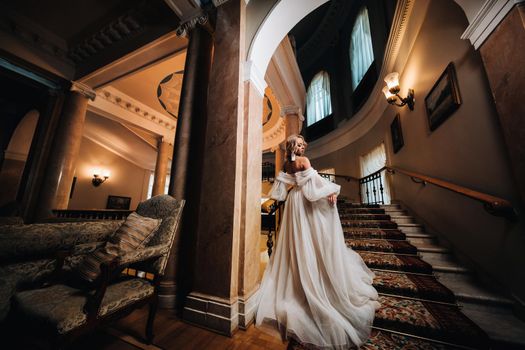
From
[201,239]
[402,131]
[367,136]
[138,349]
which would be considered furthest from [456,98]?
[367,136]

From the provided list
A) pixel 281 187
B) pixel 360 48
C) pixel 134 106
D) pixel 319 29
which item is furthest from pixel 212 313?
pixel 319 29

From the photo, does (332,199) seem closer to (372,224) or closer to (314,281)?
(314,281)

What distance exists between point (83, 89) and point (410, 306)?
7225 millimetres

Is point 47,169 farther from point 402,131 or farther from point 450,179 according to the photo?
point 402,131

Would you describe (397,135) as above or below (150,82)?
below

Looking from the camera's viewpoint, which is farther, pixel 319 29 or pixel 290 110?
pixel 319 29

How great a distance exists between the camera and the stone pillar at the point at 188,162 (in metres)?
2.04

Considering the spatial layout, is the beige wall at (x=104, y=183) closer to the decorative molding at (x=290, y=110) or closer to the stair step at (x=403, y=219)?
the decorative molding at (x=290, y=110)

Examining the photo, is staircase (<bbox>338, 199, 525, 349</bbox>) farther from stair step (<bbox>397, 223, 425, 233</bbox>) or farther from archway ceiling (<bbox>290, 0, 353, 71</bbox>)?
archway ceiling (<bbox>290, 0, 353, 71</bbox>)

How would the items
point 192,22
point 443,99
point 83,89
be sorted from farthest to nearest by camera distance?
point 83,89
point 192,22
point 443,99

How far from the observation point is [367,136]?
21.7 feet

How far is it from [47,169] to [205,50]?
170 inches

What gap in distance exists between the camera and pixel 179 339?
1.47m

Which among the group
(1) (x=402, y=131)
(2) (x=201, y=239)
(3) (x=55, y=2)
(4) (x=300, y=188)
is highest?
(3) (x=55, y=2)
